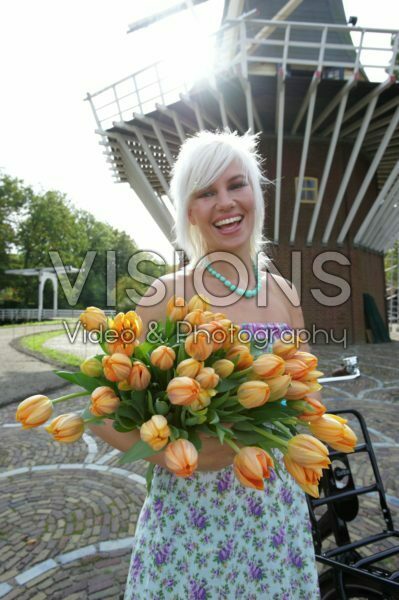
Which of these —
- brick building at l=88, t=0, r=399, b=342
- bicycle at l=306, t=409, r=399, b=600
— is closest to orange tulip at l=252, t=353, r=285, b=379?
bicycle at l=306, t=409, r=399, b=600

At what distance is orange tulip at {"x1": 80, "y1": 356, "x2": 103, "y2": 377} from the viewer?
889 mm

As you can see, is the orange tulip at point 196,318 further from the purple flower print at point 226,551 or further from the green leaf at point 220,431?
the purple flower print at point 226,551

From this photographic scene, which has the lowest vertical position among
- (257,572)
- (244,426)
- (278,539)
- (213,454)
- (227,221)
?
(257,572)

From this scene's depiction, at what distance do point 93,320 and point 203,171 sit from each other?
76cm

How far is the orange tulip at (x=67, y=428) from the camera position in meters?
0.86

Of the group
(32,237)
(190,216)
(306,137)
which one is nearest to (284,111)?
(306,137)

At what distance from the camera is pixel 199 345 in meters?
0.82

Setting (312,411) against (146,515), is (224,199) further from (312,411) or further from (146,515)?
(146,515)

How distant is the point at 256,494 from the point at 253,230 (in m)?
1.01

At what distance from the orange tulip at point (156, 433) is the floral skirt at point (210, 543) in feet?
2.00

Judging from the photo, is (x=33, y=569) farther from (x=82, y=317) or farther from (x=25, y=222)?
(x=25, y=222)

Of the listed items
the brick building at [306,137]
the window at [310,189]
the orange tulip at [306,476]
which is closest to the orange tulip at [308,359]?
the orange tulip at [306,476]

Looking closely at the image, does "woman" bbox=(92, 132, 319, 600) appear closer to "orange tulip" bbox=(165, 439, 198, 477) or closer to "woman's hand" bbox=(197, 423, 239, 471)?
"woman's hand" bbox=(197, 423, 239, 471)

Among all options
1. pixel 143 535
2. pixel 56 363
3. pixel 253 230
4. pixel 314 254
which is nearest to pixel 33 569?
pixel 143 535
